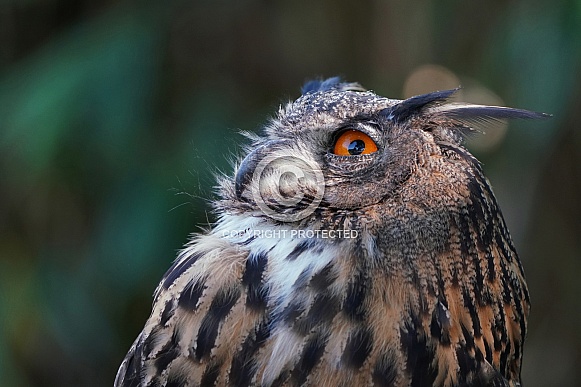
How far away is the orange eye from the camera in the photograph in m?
1.58

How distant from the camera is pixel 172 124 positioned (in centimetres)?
379

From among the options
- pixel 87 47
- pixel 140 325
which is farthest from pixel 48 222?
pixel 87 47

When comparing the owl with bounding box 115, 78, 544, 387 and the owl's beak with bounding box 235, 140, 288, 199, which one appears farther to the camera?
the owl's beak with bounding box 235, 140, 288, 199

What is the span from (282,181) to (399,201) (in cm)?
26

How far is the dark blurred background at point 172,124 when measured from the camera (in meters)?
3.39

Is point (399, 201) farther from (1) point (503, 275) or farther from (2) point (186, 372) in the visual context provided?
(2) point (186, 372)

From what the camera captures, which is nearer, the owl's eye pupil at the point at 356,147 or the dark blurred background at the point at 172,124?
the owl's eye pupil at the point at 356,147

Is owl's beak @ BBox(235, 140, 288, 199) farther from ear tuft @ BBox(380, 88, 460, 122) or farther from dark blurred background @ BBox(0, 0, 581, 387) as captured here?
dark blurred background @ BBox(0, 0, 581, 387)

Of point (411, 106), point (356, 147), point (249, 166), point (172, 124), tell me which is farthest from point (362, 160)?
point (172, 124)

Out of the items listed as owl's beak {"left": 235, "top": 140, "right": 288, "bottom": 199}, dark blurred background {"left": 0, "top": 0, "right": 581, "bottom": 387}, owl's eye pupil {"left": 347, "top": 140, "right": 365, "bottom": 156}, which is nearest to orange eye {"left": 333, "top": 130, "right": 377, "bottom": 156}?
owl's eye pupil {"left": 347, "top": 140, "right": 365, "bottom": 156}

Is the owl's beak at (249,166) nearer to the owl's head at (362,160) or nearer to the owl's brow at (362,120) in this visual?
the owl's head at (362,160)

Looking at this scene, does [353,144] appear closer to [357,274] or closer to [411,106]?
[411,106]

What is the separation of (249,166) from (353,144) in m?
0.24

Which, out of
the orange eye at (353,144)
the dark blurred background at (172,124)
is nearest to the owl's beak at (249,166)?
the orange eye at (353,144)
